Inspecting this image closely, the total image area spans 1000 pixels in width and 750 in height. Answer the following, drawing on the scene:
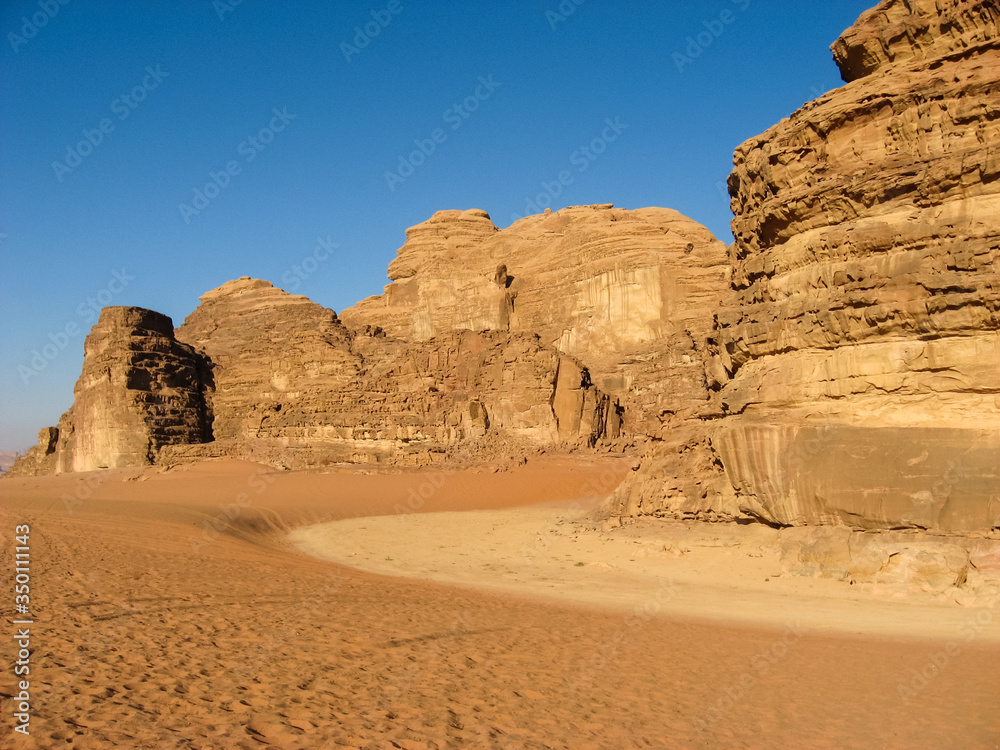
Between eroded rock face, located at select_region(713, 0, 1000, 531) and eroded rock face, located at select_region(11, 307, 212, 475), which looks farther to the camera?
eroded rock face, located at select_region(11, 307, 212, 475)

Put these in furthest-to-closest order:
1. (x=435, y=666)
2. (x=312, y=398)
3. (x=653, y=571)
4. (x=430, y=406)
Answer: (x=312, y=398)
(x=430, y=406)
(x=653, y=571)
(x=435, y=666)

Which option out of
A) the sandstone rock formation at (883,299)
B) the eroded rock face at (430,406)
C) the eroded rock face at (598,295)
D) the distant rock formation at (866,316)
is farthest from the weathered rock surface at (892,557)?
the eroded rock face at (430,406)

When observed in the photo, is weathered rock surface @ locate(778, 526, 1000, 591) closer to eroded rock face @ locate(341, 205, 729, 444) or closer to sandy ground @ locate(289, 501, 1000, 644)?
sandy ground @ locate(289, 501, 1000, 644)

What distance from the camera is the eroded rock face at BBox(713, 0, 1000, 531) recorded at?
9.86 metres

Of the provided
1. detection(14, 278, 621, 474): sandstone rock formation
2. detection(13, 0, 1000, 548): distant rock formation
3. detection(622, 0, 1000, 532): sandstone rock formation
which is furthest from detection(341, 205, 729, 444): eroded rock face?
detection(622, 0, 1000, 532): sandstone rock formation

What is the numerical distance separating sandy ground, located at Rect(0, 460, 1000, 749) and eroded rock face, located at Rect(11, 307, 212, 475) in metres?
31.7

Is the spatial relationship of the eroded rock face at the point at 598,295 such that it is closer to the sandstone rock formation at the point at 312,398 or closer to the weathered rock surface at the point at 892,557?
the sandstone rock formation at the point at 312,398

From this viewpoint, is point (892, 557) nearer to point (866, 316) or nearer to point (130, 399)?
point (866, 316)

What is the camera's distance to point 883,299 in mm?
10609

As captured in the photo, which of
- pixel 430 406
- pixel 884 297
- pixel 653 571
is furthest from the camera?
pixel 430 406

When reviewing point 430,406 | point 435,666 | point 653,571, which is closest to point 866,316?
point 653,571

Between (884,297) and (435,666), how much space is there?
326 inches

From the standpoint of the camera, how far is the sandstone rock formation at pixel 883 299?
9859 millimetres

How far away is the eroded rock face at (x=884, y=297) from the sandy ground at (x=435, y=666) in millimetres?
1652
